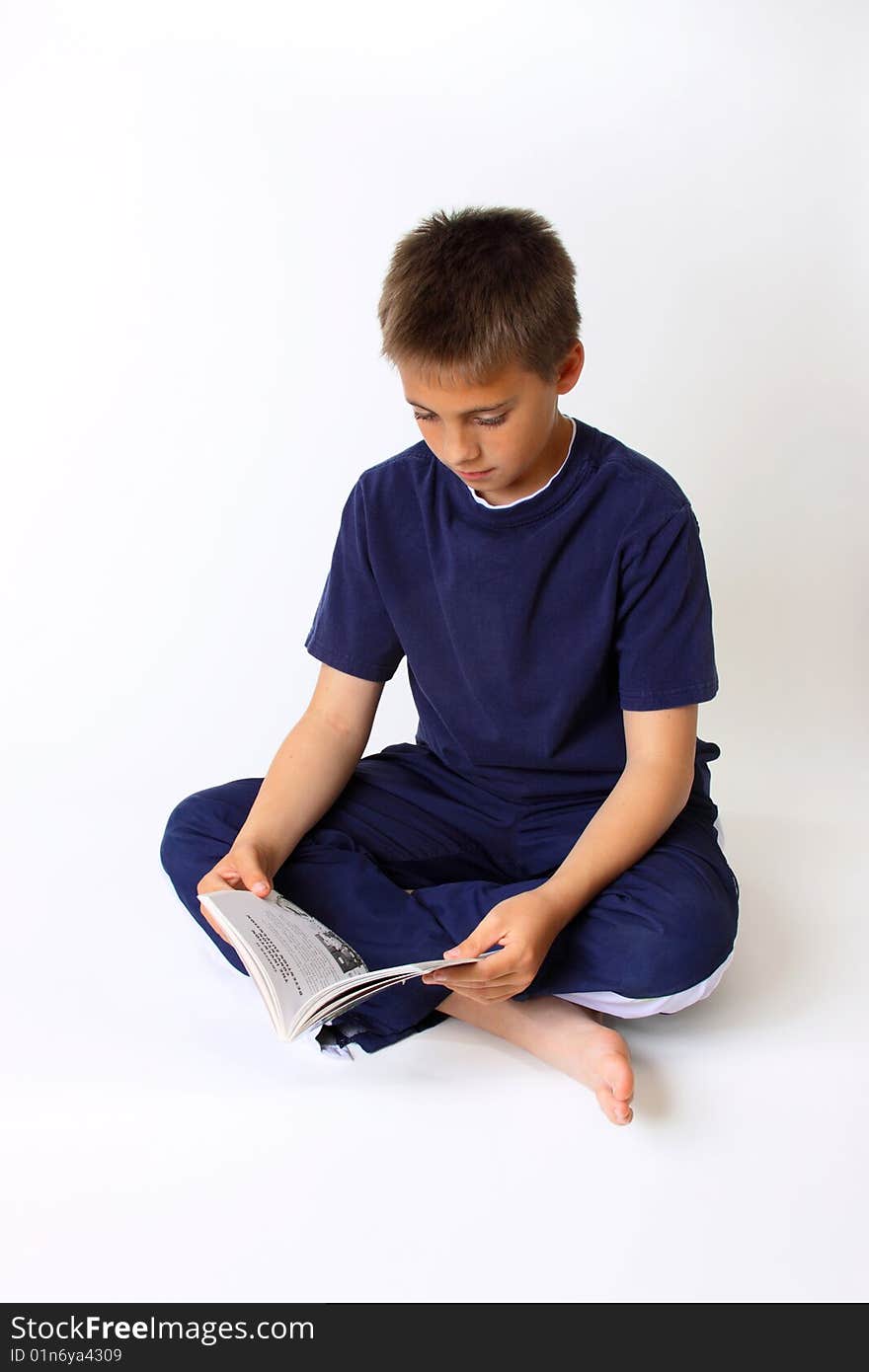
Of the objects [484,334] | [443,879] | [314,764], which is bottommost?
[443,879]

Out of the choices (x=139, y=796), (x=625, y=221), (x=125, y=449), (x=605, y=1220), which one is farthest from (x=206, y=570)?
(x=605, y=1220)

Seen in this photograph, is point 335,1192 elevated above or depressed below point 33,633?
below

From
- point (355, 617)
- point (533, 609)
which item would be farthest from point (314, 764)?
point (533, 609)

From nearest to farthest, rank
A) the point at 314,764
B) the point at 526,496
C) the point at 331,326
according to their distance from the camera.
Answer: the point at 526,496, the point at 314,764, the point at 331,326

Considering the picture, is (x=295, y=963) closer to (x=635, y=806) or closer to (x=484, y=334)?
(x=635, y=806)

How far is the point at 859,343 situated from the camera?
2.71 metres

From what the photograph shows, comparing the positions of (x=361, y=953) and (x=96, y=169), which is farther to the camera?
(x=96, y=169)

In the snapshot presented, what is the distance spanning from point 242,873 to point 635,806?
47 centimetres

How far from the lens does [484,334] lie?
4.86 feet

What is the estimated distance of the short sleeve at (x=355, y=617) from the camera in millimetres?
1838

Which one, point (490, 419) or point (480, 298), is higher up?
point (480, 298)

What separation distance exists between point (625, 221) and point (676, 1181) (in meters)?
1.87
